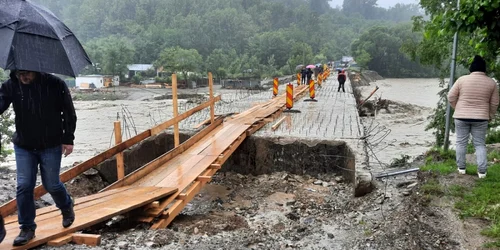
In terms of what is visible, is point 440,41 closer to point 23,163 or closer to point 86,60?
point 86,60

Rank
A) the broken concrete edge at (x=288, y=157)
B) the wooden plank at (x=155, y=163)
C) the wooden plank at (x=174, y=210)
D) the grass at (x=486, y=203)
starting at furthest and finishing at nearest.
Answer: the broken concrete edge at (x=288, y=157) < the wooden plank at (x=155, y=163) < the wooden plank at (x=174, y=210) < the grass at (x=486, y=203)

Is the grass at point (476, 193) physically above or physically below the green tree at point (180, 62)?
below

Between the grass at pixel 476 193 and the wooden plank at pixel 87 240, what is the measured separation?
11.4 ft


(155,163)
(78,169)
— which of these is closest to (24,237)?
(78,169)

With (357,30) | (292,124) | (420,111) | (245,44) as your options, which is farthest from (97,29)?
(292,124)

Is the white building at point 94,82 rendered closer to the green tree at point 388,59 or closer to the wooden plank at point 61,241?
the green tree at point 388,59

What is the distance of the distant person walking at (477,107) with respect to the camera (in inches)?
214

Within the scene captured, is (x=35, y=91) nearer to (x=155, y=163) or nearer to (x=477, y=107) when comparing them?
(x=155, y=163)

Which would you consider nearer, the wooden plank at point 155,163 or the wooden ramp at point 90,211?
the wooden ramp at point 90,211

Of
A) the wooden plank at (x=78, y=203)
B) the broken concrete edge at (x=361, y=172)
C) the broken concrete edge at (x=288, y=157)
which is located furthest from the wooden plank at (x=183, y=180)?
the broken concrete edge at (x=361, y=172)

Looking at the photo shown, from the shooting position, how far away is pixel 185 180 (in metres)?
6.02

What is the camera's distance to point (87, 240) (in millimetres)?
3875

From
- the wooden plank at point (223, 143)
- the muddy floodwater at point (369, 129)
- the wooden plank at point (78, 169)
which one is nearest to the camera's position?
the wooden plank at point (78, 169)

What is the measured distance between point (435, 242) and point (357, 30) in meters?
172
